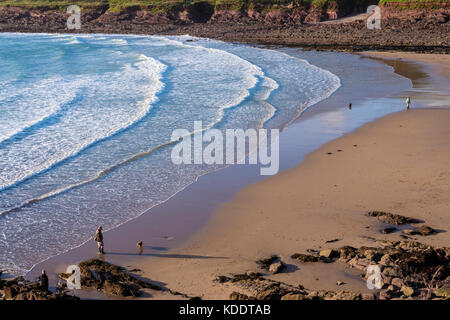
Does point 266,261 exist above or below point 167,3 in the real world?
below

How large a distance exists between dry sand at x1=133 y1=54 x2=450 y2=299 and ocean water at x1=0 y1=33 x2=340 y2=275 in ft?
10.3

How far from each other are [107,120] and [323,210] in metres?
15.1

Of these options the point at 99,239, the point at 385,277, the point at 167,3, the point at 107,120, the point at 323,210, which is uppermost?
the point at 167,3

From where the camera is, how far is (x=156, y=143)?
77.9ft

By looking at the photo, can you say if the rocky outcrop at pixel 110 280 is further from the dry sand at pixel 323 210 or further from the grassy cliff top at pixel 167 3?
the grassy cliff top at pixel 167 3

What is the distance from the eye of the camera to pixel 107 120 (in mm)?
27688

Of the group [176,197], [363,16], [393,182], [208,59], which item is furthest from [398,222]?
[363,16]

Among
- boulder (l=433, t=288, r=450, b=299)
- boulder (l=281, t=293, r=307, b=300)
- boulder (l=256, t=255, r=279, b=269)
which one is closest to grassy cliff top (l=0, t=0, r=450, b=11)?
boulder (l=256, t=255, r=279, b=269)

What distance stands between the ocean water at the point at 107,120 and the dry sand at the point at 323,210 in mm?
3128

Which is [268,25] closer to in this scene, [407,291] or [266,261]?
[266,261]

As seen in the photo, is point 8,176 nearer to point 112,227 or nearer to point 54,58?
point 112,227

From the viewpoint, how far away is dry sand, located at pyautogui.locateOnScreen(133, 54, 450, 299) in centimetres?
1252

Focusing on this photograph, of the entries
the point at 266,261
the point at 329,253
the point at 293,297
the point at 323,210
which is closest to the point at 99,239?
the point at 266,261

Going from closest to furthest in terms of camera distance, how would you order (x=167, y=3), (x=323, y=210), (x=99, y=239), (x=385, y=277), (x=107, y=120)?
1. (x=385, y=277)
2. (x=99, y=239)
3. (x=323, y=210)
4. (x=107, y=120)
5. (x=167, y=3)
